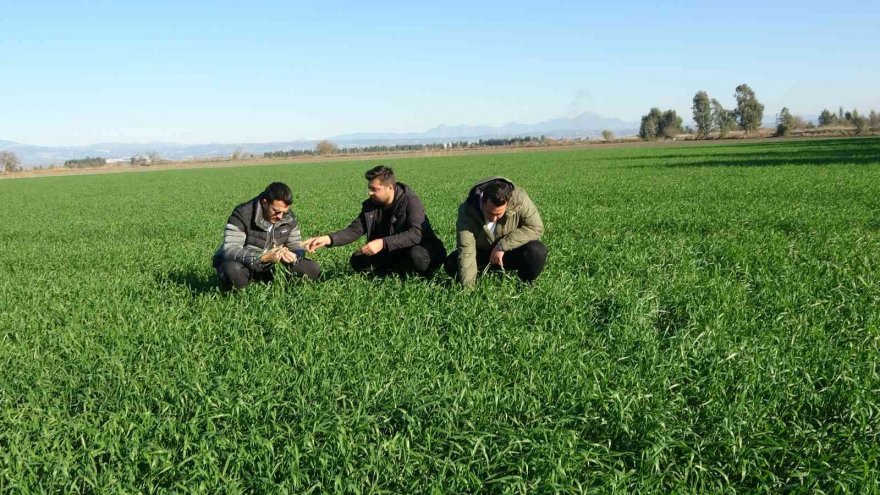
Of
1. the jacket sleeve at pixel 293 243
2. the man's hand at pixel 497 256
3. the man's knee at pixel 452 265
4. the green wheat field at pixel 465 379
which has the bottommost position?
the green wheat field at pixel 465 379

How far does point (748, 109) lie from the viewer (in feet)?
525

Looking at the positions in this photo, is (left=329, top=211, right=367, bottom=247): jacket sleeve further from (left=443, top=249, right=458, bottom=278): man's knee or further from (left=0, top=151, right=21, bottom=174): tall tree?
(left=0, top=151, right=21, bottom=174): tall tree

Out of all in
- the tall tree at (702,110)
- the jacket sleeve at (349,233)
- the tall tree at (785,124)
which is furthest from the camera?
the tall tree at (702,110)

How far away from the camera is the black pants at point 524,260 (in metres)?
7.68

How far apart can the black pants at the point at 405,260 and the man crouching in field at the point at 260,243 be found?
25.0 inches

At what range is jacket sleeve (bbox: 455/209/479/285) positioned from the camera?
7484mm

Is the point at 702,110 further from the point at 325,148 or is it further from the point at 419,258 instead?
the point at 419,258

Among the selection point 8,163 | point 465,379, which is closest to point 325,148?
point 8,163

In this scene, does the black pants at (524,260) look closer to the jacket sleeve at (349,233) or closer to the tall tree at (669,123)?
the jacket sleeve at (349,233)

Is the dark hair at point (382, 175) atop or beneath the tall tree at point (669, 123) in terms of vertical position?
beneath

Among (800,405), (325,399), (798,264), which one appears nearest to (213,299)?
(325,399)

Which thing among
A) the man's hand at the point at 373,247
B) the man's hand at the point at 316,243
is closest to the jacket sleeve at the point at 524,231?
the man's hand at the point at 373,247

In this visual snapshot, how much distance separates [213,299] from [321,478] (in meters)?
4.51

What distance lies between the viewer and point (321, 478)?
3877mm
